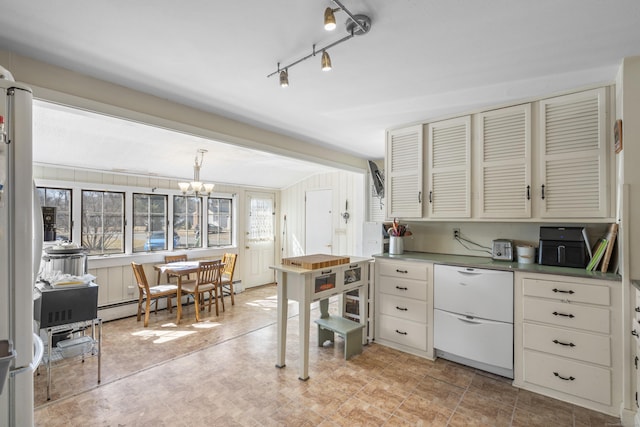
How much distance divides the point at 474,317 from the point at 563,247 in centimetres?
92

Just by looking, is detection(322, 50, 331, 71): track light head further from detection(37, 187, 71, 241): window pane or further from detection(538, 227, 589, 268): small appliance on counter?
detection(37, 187, 71, 241): window pane

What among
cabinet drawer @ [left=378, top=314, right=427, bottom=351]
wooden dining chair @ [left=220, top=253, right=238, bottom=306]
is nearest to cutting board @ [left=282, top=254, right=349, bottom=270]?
cabinet drawer @ [left=378, top=314, right=427, bottom=351]

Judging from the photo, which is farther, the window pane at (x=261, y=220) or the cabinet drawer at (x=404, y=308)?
the window pane at (x=261, y=220)

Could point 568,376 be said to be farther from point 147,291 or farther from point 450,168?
point 147,291

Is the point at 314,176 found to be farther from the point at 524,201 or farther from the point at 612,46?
the point at 612,46

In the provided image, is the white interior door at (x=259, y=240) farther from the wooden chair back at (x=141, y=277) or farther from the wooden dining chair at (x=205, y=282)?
the wooden chair back at (x=141, y=277)

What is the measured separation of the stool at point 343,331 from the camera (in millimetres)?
2969

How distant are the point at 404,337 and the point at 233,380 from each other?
167cm

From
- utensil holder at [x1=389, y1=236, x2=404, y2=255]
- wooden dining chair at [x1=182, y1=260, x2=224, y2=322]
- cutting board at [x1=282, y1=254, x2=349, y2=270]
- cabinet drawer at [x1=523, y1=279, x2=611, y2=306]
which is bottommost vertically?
wooden dining chair at [x1=182, y1=260, x2=224, y2=322]

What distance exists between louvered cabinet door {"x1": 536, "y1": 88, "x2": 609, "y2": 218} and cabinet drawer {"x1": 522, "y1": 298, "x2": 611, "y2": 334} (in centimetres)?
70

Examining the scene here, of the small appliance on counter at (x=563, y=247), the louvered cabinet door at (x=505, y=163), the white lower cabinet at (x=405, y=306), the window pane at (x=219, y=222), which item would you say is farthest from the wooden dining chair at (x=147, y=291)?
the small appliance on counter at (x=563, y=247)

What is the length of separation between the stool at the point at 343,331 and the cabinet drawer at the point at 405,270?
24.1 inches

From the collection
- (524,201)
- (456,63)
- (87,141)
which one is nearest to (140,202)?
(87,141)

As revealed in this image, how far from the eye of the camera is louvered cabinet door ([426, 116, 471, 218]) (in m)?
2.98
